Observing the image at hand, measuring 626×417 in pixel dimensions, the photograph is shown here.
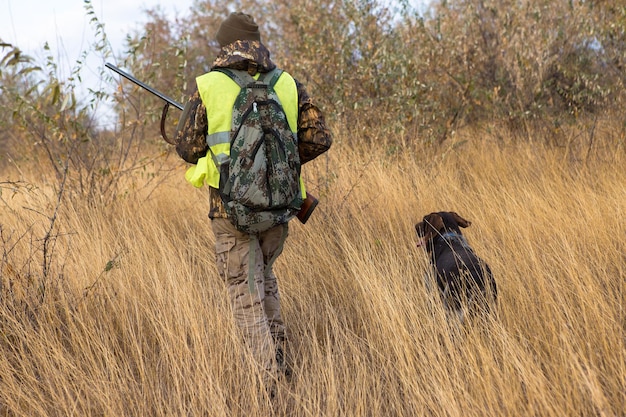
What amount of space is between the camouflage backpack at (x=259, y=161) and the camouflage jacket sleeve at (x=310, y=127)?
0.16m

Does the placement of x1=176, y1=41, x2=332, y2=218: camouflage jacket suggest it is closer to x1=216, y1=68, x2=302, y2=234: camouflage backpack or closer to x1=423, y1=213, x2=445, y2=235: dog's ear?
x1=216, y1=68, x2=302, y2=234: camouflage backpack

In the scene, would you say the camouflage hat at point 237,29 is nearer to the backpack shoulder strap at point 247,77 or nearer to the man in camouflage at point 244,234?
the man in camouflage at point 244,234

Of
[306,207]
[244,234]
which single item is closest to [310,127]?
[306,207]

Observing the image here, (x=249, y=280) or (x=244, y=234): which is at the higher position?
(x=244, y=234)

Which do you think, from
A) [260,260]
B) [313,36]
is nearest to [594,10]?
[313,36]

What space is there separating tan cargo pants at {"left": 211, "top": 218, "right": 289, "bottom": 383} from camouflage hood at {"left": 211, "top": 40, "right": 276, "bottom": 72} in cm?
74

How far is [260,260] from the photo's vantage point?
3.18 m

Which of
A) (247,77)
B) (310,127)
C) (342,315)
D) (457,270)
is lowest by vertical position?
(342,315)

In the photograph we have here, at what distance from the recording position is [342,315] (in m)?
3.63

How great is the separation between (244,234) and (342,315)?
0.89m

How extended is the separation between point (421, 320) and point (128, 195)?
3.69 meters

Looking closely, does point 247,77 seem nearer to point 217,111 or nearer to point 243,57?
point 243,57

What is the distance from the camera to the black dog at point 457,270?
3.23 m

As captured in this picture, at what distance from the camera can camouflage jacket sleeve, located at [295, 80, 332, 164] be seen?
3182mm
